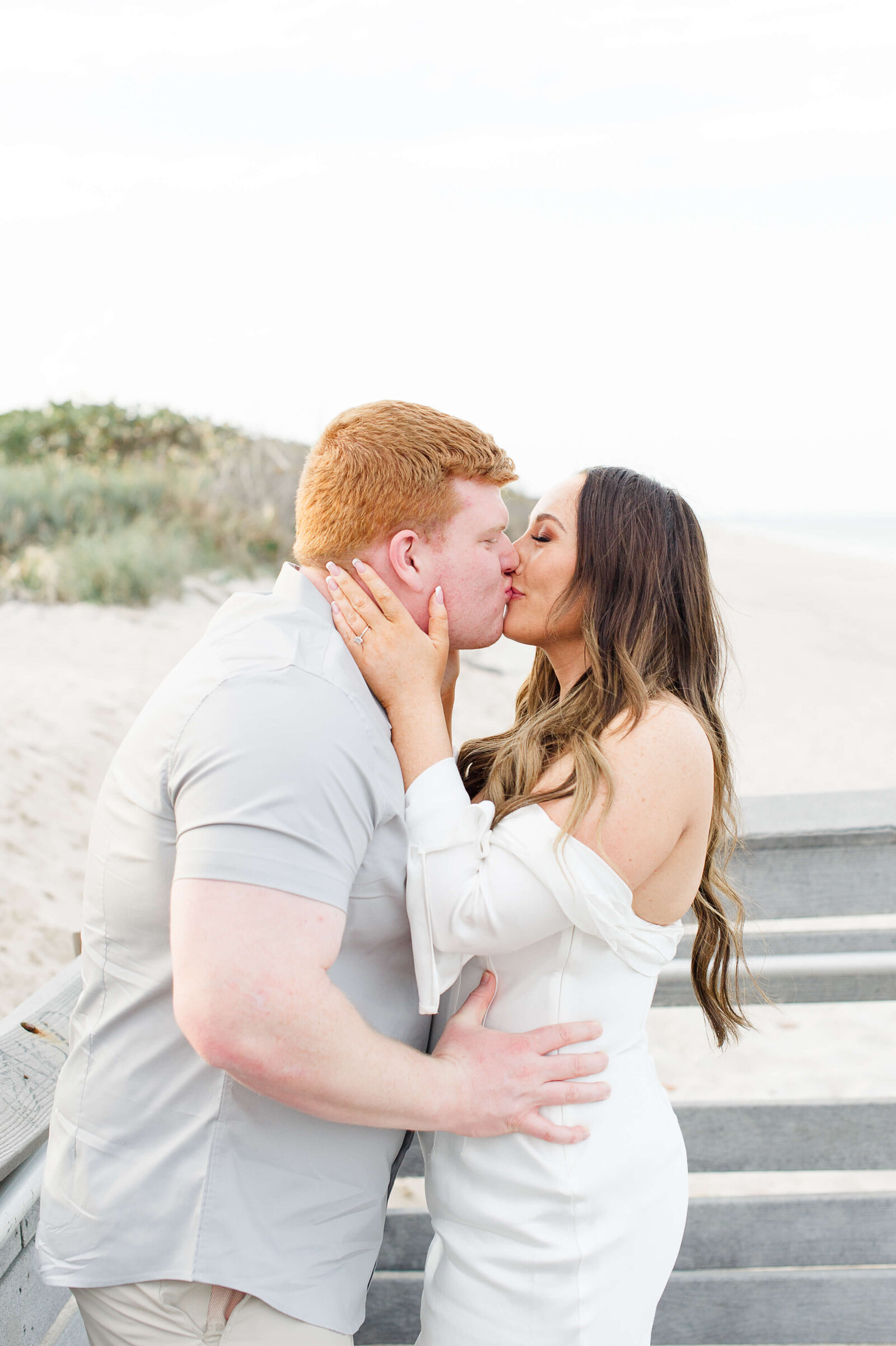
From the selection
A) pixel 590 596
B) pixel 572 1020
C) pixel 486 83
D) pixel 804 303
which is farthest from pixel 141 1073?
pixel 804 303

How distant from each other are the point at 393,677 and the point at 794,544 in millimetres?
37842

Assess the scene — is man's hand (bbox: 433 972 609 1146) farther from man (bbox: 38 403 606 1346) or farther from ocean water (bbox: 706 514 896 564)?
ocean water (bbox: 706 514 896 564)

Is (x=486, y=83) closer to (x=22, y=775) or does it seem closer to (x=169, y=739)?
(x=22, y=775)

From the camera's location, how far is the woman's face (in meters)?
1.88

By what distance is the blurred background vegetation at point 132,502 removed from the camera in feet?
32.0

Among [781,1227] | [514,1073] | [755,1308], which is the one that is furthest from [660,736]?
[755,1308]

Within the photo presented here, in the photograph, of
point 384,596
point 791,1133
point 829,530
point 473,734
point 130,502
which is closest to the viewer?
point 384,596

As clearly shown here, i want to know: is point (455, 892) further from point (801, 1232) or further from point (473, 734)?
point (473, 734)

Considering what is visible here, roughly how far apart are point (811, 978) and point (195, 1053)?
4.43 feet

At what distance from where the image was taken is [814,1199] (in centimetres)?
217

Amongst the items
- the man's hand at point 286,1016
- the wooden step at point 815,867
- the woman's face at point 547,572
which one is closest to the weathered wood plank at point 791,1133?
the wooden step at point 815,867

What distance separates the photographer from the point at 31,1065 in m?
1.62

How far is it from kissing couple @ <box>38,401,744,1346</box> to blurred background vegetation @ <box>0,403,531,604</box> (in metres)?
8.62

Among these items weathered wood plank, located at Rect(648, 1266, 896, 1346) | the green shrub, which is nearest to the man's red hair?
weathered wood plank, located at Rect(648, 1266, 896, 1346)
